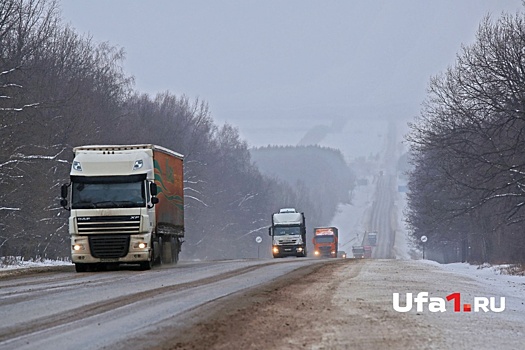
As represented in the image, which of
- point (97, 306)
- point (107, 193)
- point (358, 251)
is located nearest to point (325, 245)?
point (358, 251)

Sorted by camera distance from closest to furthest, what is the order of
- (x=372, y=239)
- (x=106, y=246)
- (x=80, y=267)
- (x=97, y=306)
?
1. (x=97, y=306)
2. (x=106, y=246)
3. (x=80, y=267)
4. (x=372, y=239)

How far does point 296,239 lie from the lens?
212ft

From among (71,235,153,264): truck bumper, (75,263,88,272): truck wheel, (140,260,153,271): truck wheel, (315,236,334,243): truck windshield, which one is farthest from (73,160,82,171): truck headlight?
(315,236,334,243): truck windshield

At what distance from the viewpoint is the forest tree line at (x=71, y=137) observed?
44531 mm

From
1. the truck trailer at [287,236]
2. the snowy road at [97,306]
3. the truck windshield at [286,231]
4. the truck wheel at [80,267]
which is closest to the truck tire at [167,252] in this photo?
the truck wheel at [80,267]

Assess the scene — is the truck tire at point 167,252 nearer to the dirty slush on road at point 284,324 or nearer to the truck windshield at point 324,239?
the dirty slush on road at point 284,324

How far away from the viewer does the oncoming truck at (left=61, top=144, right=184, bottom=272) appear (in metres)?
29.0

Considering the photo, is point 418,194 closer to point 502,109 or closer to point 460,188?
point 460,188

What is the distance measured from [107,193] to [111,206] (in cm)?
43

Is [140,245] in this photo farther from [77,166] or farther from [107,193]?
[77,166]

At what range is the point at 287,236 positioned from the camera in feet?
213

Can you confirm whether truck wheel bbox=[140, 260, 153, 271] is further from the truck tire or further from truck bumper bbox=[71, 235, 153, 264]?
the truck tire

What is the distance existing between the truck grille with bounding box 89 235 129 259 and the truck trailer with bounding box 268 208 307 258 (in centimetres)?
3576

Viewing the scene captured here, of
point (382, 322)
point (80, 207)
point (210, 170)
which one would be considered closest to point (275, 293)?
point (382, 322)
